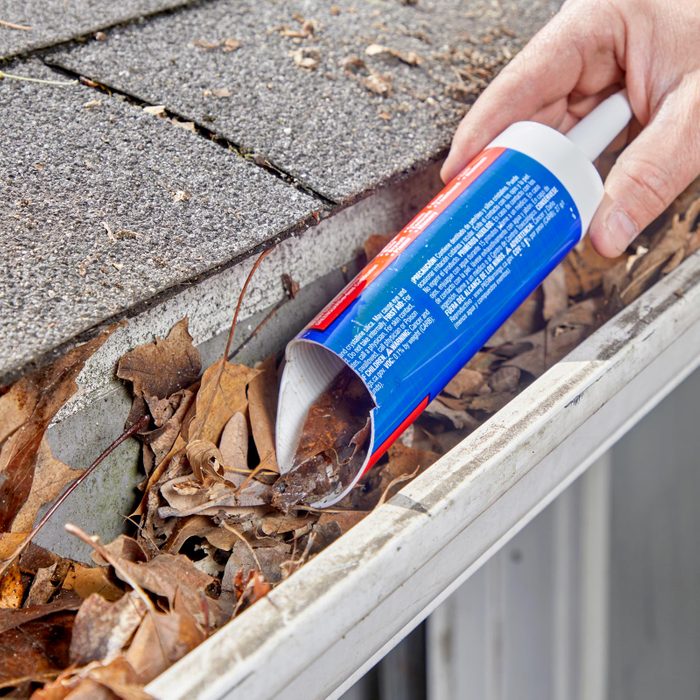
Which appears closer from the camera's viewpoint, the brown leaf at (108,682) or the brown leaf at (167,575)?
the brown leaf at (108,682)

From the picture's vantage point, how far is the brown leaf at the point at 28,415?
87cm

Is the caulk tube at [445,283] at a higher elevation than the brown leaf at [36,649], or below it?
higher

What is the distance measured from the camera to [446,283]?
1052mm

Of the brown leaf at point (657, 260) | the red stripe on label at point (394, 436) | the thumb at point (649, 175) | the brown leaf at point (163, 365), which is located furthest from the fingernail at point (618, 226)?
the brown leaf at point (163, 365)

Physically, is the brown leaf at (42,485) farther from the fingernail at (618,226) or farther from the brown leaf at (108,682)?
the fingernail at (618,226)

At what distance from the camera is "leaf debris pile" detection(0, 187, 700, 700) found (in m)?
0.81

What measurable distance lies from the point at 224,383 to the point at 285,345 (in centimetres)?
14

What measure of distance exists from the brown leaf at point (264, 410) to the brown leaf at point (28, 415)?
0.26m

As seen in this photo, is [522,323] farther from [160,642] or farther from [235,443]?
[160,642]

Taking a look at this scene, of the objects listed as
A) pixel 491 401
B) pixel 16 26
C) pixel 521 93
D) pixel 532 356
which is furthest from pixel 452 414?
pixel 16 26

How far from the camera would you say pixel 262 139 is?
117cm

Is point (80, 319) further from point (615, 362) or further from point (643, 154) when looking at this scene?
point (643, 154)

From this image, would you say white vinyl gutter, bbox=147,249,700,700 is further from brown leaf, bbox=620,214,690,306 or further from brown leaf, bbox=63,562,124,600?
brown leaf, bbox=63,562,124,600

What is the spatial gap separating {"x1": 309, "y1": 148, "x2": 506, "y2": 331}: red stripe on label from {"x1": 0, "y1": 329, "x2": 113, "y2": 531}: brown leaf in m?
0.28
